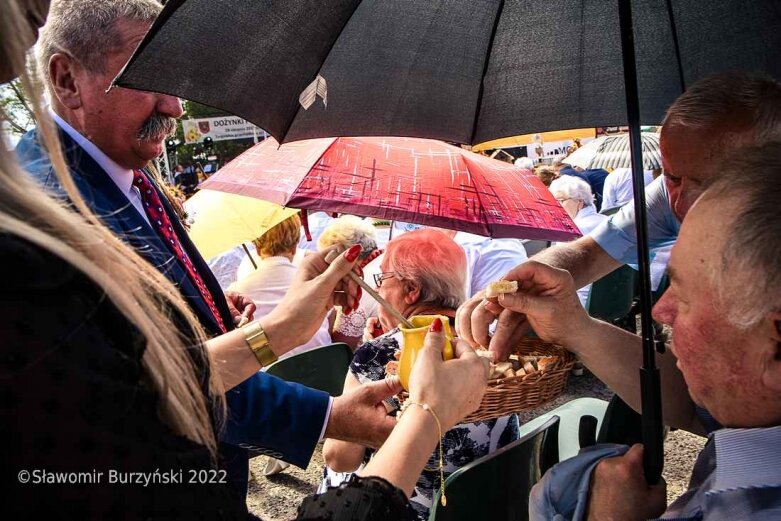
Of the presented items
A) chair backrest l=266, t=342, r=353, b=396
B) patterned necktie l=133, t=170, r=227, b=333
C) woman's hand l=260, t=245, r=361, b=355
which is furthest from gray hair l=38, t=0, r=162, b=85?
chair backrest l=266, t=342, r=353, b=396

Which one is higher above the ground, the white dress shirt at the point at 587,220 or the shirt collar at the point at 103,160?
the shirt collar at the point at 103,160

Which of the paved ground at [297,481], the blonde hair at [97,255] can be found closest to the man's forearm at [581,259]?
the paved ground at [297,481]

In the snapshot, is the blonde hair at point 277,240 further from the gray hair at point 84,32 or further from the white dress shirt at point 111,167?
the gray hair at point 84,32

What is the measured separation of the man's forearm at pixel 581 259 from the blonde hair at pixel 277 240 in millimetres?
2390

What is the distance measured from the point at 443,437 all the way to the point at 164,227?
1.27 meters

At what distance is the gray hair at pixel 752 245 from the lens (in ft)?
3.38

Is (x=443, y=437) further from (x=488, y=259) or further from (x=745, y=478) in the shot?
(x=488, y=259)

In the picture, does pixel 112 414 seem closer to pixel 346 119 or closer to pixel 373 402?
pixel 373 402

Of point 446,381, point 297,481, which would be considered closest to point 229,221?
point 297,481

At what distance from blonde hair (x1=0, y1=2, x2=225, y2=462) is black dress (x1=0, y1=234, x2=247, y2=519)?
0.7 inches

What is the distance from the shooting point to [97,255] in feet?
2.45

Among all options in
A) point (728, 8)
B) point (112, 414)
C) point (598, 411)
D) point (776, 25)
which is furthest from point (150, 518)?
point (598, 411)

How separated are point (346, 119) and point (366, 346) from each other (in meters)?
0.90

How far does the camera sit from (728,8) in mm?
1961
